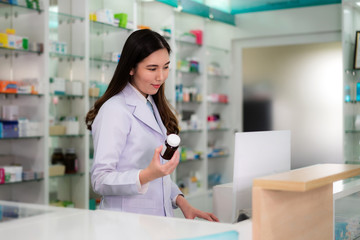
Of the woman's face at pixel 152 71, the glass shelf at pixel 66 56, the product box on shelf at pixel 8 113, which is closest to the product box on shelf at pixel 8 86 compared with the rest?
the product box on shelf at pixel 8 113

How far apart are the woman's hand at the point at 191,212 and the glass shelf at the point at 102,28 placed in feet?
11.2

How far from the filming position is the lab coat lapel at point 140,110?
2.31 meters

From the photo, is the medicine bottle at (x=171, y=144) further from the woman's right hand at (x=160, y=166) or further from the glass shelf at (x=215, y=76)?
the glass shelf at (x=215, y=76)

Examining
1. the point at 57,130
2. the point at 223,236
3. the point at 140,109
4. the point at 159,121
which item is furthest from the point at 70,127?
the point at 223,236

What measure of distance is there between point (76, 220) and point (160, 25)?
489 centimetres

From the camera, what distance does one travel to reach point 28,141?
500cm

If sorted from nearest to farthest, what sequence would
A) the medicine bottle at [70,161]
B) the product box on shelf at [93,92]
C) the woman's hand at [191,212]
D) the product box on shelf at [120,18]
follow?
the woman's hand at [191,212]
the medicine bottle at [70,161]
the product box on shelf at [93,92]
the product box on shelf at [120,18]

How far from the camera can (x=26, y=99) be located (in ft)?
16.3

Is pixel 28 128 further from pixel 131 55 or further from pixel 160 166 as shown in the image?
pixel 160 166

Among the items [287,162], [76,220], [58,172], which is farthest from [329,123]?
[76,220]

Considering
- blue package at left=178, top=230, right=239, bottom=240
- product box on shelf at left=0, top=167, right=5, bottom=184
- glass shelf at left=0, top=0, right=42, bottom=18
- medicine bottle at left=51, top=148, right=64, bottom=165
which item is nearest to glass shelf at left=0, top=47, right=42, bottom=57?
Answer: glass shelf at left=0, top=0, right=42, bottom=18

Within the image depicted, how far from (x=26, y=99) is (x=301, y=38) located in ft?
12.7

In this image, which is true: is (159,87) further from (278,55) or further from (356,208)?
(278,55)

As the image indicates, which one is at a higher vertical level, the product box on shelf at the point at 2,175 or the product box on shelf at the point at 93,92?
the product box on shelf at the point at 93,92
